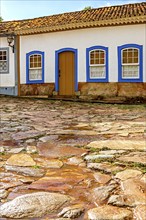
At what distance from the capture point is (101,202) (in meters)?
2.29

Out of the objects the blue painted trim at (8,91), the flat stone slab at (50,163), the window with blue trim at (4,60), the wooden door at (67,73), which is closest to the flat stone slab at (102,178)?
the flat stone slab at (50,163)

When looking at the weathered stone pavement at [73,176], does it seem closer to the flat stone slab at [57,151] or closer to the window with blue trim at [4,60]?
the flat stone slab at [57,151]

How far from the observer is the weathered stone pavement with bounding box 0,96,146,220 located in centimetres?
214

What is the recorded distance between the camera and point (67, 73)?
46.1 ft

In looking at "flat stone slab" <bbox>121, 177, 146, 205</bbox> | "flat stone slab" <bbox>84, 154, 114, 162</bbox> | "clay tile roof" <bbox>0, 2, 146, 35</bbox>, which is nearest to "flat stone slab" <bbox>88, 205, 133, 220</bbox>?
"flat stone slab" <bbox>121, 177, 146, 205</bbox>

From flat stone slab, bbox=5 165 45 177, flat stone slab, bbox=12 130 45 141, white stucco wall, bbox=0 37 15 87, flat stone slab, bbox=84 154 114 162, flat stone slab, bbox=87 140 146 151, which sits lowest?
flat stone slab, bbox=5 165 45 177

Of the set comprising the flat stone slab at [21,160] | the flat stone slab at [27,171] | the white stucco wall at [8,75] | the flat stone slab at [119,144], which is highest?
the white stucco wall at [8,75]

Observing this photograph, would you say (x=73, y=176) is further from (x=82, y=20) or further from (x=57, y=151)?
(x=82, y=20)

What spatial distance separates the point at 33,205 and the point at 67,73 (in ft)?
39.6

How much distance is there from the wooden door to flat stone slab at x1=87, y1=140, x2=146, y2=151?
31.8 ft

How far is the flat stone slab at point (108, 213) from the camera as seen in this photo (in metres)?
2.02

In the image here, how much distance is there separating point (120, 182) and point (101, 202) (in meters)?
0.47

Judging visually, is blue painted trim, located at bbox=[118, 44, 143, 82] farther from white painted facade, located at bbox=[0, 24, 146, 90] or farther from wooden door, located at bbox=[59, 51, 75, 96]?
wooden door, located at bbox=[59, 51, 75, 96]

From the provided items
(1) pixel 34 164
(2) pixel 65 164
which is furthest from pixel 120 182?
(1) pixel 34 164
